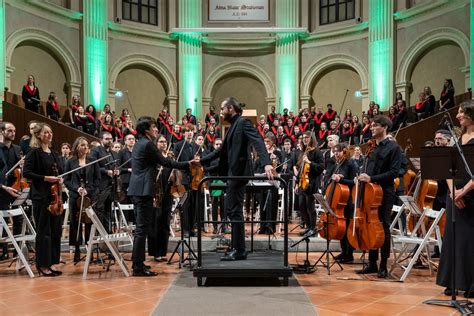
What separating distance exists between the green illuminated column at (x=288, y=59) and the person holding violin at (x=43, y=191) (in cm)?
1463

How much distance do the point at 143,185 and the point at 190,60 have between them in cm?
1493

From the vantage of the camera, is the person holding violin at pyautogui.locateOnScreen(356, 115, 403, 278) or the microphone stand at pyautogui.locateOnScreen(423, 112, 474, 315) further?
the person holding violin at pyautogui.locateOnScreen(356, 115, 403, 278)

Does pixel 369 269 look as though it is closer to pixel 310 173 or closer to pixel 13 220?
pixel 310 173

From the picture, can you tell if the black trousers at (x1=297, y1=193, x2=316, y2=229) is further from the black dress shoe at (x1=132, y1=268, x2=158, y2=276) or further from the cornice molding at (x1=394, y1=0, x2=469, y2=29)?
the cornice molding at (x1=394, y1=0, x2=469, y2=29)

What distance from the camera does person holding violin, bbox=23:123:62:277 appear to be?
591 cm

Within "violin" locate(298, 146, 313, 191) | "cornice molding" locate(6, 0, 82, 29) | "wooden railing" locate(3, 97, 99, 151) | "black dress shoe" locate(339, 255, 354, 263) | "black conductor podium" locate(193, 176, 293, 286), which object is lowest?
"black dress shoe" locate(339, 255, 354, 263)

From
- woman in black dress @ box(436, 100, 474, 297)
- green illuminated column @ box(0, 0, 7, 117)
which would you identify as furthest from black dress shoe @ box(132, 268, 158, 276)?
green illuminated column @ box(0, 0, 7, 117)

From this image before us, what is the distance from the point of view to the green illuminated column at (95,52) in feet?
59.4

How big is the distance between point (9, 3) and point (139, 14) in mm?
5516

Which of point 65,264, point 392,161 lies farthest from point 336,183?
point 65,264

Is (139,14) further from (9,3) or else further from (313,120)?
(313,120)

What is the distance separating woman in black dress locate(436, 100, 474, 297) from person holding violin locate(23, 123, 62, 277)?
400cm

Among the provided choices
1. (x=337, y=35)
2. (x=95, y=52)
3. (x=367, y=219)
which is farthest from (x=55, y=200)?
(x=337, y=35)

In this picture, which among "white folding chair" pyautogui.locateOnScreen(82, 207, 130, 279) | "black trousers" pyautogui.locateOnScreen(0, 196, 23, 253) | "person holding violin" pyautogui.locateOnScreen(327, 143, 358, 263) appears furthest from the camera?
"black trousers" pyautogui.locateOnScreen(0, 196, 23, 253)
